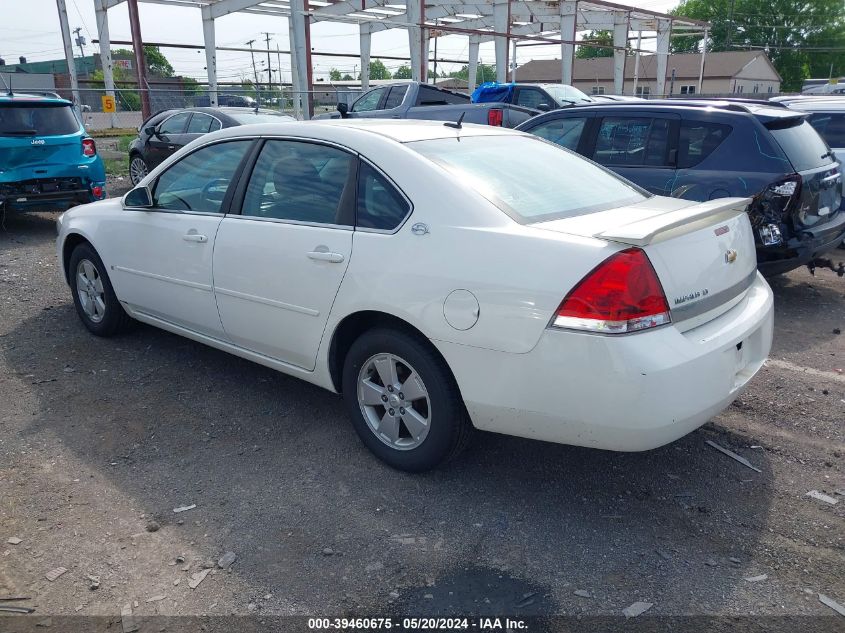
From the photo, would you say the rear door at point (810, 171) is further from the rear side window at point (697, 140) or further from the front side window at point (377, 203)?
the front side window at point (377, 203)

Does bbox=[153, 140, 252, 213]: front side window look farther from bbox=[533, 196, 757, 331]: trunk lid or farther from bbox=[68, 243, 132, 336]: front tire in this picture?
bbox=[533, 196, 757, 331]: trunk lid

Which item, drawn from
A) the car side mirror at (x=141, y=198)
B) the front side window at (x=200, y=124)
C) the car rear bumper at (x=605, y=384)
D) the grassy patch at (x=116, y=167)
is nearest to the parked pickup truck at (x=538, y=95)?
the front side window at (x=200, y=124)

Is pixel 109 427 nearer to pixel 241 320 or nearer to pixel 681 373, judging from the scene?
pixel 241 320

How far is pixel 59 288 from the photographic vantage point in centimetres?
696

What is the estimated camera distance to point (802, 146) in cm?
614

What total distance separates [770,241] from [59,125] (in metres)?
8.68

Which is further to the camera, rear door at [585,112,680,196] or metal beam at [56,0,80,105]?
metal beam at [56,0,80,105]

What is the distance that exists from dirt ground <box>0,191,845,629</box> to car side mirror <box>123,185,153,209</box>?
1.18 m

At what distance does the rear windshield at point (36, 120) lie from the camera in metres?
8.93

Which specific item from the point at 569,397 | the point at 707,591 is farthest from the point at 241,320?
the point at 707,591

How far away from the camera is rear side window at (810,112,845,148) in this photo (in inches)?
326

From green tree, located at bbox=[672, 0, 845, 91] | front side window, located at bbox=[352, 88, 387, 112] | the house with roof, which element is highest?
green tree, located at bbox=[672, 0, 845, 91]

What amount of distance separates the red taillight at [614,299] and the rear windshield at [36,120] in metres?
8.68

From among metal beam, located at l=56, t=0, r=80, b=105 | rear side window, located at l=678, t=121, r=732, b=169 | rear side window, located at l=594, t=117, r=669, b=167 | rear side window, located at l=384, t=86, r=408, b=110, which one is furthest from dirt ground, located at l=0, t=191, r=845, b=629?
metal beam, located at l=56, t=0, r=80, b=105
